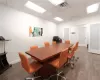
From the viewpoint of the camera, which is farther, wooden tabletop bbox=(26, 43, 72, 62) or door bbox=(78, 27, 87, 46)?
door bbox=(78, 27, 87, 46)

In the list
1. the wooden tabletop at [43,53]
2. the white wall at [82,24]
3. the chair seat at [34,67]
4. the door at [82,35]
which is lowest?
the chair seat at [34,67]

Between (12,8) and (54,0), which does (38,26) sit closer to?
(12,8)

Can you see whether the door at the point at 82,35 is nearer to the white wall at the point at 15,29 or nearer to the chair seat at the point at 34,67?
the white wall at the point at 15,29

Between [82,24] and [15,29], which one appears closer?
[15,29]

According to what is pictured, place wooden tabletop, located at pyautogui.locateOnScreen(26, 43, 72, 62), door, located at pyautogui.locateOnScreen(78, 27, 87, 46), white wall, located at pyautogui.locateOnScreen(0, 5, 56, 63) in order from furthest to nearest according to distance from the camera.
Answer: door, located at pyautogui.locateOnScreen(78, 27, 87, 46), white wall, located at pyautogui.locateOnScreen(0, 5, 56, 63), wooden tabletop, located at pyautogui.locateOnScreen(26, 43, 72, 62)

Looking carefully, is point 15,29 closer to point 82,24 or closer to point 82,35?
point 82,24

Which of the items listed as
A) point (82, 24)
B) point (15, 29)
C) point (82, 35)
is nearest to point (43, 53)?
point (15, 29)

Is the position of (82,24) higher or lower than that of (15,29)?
higher

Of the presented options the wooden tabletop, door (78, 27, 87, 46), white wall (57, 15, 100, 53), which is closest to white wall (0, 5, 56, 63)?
the wooden tabletop

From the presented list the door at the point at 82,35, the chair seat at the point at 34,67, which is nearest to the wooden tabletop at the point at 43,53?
the chair seat at the point at 34,67

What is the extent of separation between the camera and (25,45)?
3.85 metres

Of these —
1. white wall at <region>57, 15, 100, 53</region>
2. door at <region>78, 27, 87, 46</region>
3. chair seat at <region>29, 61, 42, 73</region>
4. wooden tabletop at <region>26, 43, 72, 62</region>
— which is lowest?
chair seat at <region>29, 61, 42, 73</region>

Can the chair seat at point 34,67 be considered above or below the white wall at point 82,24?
below

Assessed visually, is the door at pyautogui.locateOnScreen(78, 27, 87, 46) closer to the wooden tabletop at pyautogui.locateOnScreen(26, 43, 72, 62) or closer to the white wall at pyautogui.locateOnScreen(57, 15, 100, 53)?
the white wall at pyautogui.locateOnScreen(57, 15, 100, 53)
